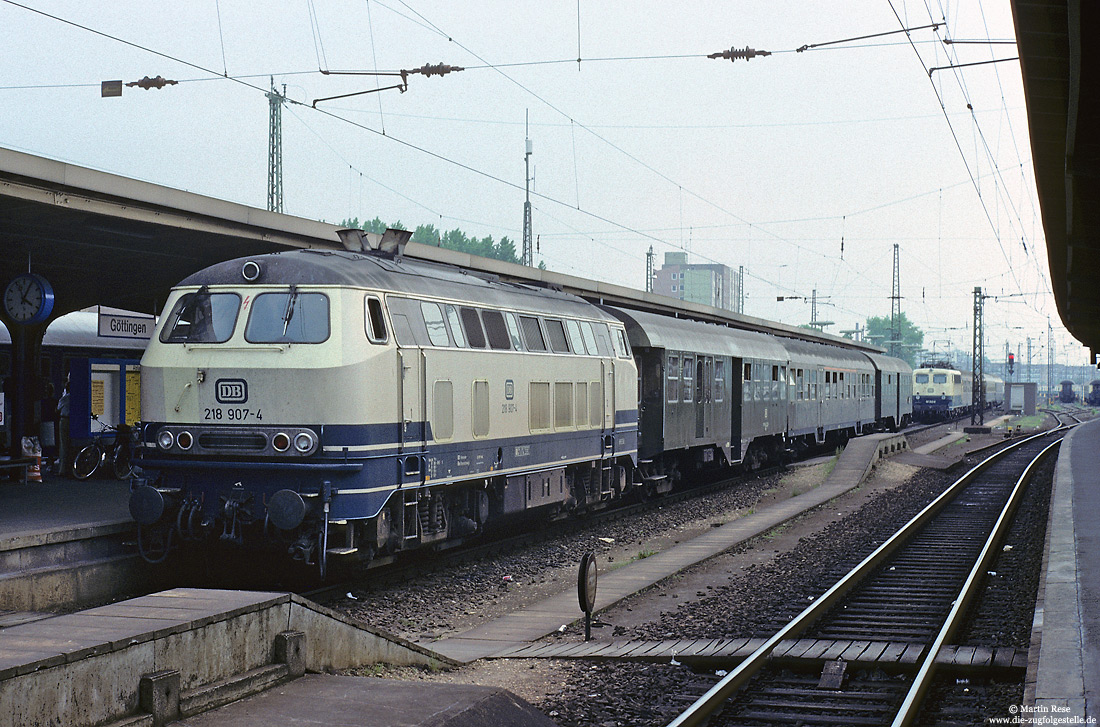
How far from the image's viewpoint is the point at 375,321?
474 inches

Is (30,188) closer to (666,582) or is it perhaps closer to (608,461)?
(666,582)

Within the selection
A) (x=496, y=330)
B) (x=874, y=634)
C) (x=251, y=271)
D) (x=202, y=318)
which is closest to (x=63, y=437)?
(x=202, y=318)

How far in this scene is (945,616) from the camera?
1140 cm

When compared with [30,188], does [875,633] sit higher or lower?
lower

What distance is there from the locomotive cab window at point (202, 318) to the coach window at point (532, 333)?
4382 mm

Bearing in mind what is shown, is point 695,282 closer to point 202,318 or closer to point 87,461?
point 87,461

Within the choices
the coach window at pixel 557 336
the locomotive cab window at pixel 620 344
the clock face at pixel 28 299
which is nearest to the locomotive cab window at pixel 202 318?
the clock face at pixel 28 299

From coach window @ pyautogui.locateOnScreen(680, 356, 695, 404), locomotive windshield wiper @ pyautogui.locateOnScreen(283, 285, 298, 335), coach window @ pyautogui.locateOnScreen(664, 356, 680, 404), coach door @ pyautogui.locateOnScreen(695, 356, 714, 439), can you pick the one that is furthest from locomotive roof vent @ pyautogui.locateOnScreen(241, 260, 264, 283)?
coach door @ pyautogui.locateOnScreen(695, 356, 714, 439)

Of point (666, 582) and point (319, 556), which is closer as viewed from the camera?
point (319, 556)

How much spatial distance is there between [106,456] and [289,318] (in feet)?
29.1

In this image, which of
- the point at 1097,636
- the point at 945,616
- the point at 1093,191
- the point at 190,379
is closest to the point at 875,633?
the point at 945,616

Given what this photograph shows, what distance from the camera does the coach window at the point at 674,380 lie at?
Answer: 70.5 ft

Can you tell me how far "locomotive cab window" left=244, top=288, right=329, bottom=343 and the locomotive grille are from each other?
105 cm

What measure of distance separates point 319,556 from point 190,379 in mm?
2436
